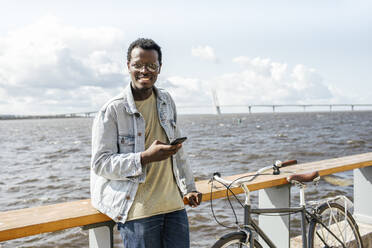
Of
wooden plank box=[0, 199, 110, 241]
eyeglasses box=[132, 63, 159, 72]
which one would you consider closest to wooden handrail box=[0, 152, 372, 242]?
wooden plank box=[0, 199, 110, 241]

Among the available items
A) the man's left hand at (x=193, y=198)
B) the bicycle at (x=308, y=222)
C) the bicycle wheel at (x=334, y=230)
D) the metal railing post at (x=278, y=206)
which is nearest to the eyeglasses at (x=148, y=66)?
the man's left hand at (x=193, y=198)

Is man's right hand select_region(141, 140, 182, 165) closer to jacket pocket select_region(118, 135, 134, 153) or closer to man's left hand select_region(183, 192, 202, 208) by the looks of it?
jacket pocket select_region(118, 135, 134, 153)

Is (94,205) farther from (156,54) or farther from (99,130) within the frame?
(156,54)

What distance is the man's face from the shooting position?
199 cm

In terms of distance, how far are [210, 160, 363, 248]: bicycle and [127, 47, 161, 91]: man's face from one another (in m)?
0.83

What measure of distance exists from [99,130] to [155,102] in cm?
40

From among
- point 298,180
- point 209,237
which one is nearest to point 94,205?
point 298,180

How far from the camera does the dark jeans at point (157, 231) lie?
1843mm

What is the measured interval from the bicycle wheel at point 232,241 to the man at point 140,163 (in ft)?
0.79

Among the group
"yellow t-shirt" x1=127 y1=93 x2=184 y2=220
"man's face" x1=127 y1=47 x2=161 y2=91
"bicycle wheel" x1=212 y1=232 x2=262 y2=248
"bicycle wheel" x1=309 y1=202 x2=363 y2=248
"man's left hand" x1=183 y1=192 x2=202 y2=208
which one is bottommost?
"bicycle wheel" x1=309 y1=202 x2=363 y2=248

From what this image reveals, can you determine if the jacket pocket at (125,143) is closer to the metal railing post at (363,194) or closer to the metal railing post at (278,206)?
the metal railing post at (278,206)

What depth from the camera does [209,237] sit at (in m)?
6.61

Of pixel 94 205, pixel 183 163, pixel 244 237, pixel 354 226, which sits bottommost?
pixel 354 226

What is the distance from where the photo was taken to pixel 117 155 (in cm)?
182
